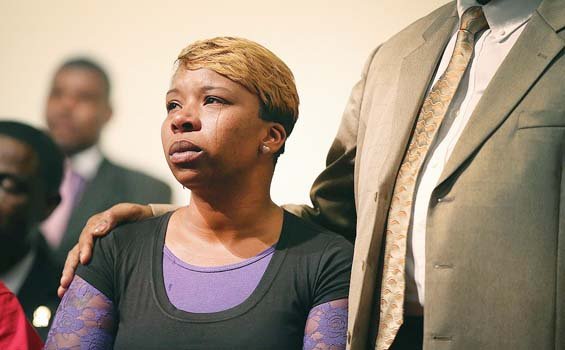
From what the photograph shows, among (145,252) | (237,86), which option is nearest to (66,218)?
(145,252)

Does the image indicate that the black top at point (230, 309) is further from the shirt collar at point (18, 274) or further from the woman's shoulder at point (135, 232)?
the shirt collar at point (18, 274)

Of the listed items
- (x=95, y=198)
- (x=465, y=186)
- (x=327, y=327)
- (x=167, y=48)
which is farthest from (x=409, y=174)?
(x=95, y=198)

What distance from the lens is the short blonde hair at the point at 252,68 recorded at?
5.28ft

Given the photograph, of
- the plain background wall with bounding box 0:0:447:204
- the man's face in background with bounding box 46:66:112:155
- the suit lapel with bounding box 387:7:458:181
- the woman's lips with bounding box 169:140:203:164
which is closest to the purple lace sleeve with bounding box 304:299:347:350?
the suit lapel with bounding box 387:7:458:181

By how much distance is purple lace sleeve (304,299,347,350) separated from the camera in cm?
150

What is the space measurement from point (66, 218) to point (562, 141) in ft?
6.34

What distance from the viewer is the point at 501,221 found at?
1304mm

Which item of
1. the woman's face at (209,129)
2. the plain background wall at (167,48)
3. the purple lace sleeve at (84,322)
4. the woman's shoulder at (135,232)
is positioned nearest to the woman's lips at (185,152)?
the woman's face at (209,129)

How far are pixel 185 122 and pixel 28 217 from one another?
1224 millimetres

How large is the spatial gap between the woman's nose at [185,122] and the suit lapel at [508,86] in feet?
1.92

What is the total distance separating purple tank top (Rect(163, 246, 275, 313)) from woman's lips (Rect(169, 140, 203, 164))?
0.24 meters

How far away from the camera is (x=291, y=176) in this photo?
243cm

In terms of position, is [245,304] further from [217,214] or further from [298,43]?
[298,43]

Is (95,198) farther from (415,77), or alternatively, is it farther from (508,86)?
(508,86)
